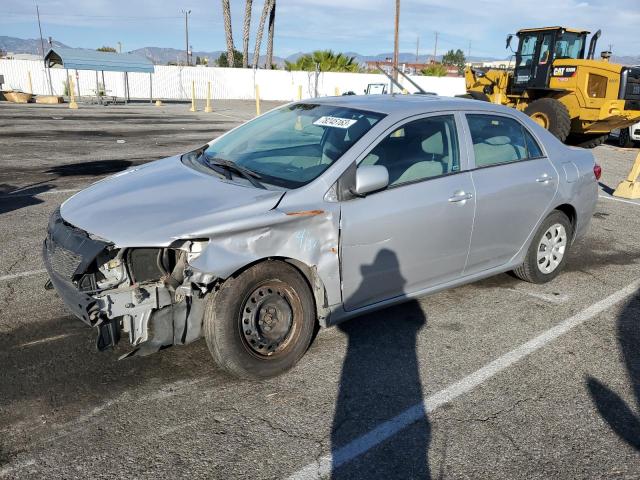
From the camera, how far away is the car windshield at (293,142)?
374 cm

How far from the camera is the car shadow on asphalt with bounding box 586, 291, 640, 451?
10.3 feet

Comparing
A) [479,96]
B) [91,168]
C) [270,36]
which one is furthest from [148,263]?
[270,36]

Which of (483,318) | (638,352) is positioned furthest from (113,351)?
(638,352)

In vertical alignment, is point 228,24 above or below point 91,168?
above

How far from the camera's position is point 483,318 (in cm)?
453

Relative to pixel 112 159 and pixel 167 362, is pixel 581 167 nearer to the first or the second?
pixel 167 362

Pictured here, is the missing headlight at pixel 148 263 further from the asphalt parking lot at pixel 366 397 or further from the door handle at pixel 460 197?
the door handle at pixel 460 197

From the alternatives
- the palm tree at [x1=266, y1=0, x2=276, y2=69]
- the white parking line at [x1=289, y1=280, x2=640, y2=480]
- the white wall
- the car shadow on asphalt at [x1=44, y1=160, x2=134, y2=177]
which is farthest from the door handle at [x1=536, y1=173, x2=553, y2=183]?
the palm tree at [x1=266, y1=0, x2=276, y2=69]

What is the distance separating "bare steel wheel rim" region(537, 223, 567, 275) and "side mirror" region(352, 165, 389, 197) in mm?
2154

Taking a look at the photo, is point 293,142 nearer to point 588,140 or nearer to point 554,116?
point 554,116

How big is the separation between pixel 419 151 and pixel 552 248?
1930 mm

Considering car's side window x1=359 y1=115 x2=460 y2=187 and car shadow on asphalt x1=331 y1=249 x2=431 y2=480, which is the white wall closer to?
car's side window x1=359 y1=115 x2=460 y2=187

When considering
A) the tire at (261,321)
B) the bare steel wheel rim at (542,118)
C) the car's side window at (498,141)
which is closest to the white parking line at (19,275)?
the tire at (261,321)

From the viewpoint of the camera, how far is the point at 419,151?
13.4ft
